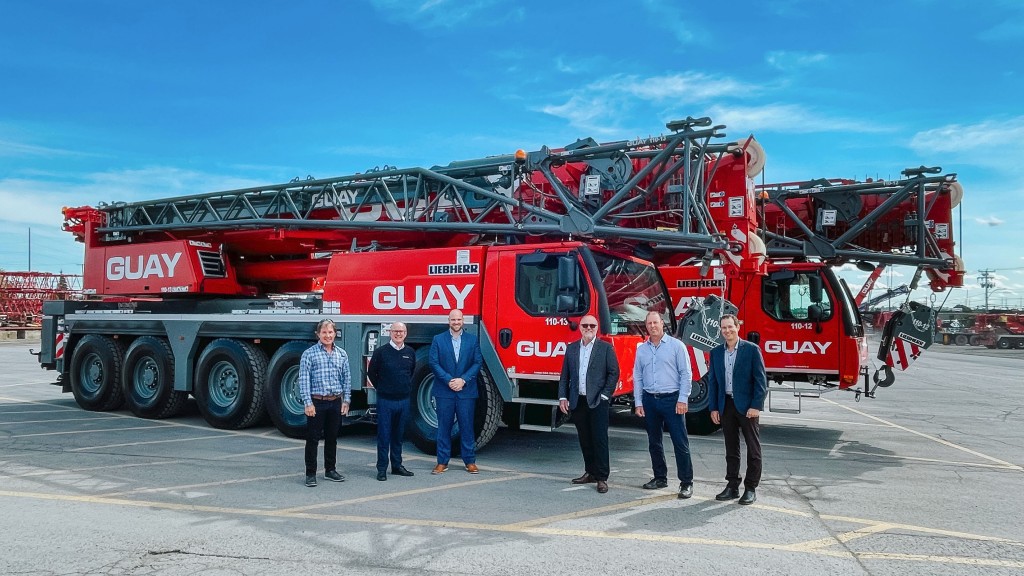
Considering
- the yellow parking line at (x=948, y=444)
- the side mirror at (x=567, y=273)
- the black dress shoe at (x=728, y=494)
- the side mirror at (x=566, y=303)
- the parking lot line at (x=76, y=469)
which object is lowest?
the yellow parking line at (x=948, y=444)

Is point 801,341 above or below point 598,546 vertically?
above

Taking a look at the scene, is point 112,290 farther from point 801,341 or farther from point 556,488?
point 801,341

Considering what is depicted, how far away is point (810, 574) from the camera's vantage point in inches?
180

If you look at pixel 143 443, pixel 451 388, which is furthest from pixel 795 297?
pixel 143 443

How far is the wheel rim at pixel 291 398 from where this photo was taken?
977 cm

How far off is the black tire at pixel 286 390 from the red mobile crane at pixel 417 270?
0.02 m

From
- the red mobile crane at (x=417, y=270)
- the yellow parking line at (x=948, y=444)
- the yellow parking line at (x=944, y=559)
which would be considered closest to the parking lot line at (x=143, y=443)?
the red mobile crane at (x=417, y=270)

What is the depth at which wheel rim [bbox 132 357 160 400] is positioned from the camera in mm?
11711

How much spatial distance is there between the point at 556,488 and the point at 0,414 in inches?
374

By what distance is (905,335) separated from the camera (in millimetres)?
10656

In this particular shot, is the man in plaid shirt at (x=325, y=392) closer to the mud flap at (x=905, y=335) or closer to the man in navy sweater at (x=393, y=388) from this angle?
the man in navy sweater at (x=393, y=388)

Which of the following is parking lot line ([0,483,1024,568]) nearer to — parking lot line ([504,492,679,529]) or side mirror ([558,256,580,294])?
parking lot line ([504,492,679,529])

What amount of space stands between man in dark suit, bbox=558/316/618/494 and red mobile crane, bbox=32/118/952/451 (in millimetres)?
775

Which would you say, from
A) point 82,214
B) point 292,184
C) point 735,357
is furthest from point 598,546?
point 82,214
